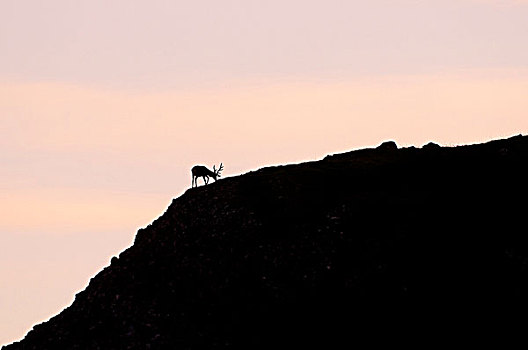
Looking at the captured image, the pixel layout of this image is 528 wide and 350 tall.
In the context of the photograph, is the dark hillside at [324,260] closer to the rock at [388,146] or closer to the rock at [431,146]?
the rock at [431,146]

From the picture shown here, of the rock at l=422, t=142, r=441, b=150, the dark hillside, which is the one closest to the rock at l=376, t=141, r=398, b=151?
the rock at l=422, t=142, r=441, b=150

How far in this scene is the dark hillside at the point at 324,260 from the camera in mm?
107875

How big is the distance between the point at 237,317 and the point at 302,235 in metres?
8.35

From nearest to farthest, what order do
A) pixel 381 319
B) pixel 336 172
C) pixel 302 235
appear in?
pixel 381 319 → pixel 302 235 → pixel 336 172

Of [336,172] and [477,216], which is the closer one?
[477,216]

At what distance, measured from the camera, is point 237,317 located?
110m

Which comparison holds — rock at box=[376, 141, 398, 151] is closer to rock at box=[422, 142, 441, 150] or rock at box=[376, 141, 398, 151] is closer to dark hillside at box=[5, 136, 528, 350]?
rock at box=[422, 142, 441, 150]

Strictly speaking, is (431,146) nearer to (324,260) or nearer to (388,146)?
(388,146)

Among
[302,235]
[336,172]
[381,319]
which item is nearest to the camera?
[381,319]

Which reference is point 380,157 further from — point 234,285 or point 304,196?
point 234,285

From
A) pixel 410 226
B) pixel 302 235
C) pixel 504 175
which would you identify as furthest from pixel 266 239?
pixel 504 175

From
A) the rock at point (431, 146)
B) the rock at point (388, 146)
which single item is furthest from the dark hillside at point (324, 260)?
the rock at point (388, 146)

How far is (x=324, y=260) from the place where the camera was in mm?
112125

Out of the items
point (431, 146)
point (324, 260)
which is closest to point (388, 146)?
point (431, 146)
